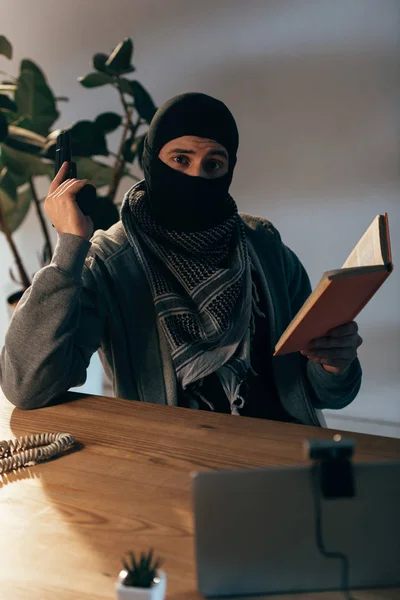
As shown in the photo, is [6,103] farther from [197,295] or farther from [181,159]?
[197,295]

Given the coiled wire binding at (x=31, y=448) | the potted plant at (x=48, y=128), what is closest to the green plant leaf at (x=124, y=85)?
the potted plant at (x=48, y=128)

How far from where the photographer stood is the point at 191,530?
0.79 m

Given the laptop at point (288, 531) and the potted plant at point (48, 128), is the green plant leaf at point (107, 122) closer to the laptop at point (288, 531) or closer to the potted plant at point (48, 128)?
the potted plant at point (48, 128)

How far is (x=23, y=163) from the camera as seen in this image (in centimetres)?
221

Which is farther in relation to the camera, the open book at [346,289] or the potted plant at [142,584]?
the open book at [346,289]

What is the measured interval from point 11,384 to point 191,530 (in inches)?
19.1

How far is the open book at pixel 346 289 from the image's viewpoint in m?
0.90

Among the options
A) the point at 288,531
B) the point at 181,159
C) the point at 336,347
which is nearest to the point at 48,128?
the point at 181,159

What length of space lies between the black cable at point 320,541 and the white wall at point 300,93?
6.52ft

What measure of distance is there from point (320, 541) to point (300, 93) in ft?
7.02

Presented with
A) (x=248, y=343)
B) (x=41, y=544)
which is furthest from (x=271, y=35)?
(x=41, y=544)

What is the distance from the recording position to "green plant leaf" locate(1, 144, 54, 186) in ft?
7.20

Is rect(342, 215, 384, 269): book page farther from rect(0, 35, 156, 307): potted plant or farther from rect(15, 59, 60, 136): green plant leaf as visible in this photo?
rect(15, 59, 60, 136): green plant leaf

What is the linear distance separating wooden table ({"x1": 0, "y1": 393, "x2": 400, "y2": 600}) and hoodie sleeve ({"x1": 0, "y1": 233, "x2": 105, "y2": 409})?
0.12 ft
